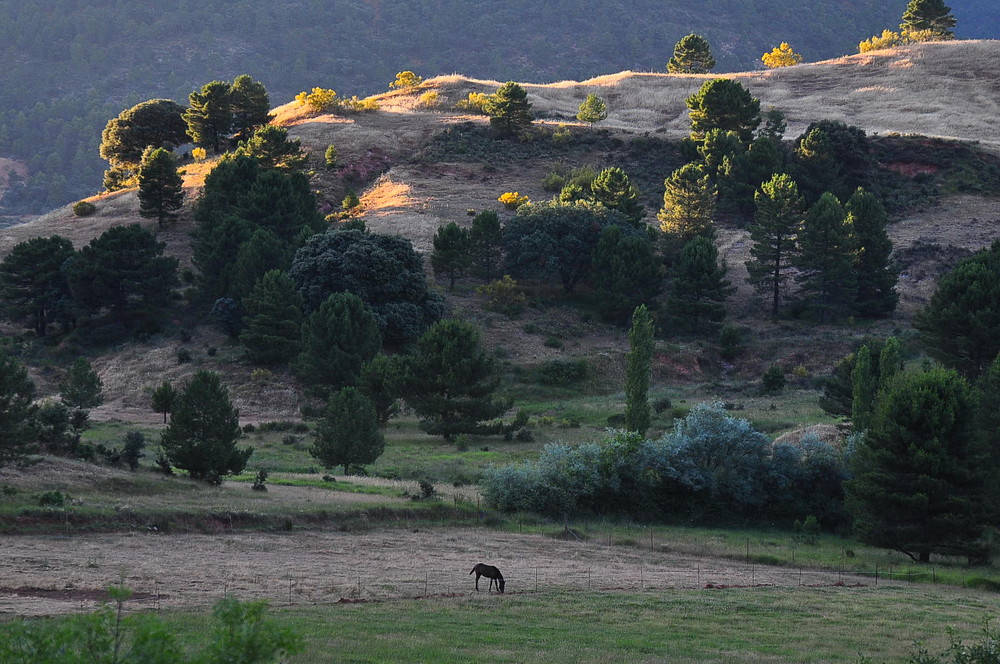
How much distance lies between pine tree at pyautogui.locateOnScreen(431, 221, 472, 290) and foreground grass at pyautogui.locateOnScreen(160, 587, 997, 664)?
60.0 m

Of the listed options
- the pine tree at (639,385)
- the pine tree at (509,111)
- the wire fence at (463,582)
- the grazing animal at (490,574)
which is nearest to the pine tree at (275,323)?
the pine tree at (639,385)

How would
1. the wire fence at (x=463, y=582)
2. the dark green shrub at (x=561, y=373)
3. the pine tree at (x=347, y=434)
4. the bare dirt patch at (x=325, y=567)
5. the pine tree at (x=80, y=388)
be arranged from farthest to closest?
1. the dark green shrub at (x=561, y=373)
2. the pine tree at (x=80, y=388)
3. the pine tree at (x=347, y=434)
4. the wire fence at (x=463, y=582)
5. the bare dirt patch at (x=325, y=567)

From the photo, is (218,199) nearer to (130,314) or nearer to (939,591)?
(130,314)

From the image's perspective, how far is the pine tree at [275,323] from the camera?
7419cm

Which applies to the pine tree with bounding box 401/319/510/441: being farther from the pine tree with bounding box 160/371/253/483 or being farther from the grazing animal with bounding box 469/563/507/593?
the grazing animal with bounding box 469/563/507/593

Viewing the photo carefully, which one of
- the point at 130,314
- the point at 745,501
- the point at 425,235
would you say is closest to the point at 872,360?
the point at 745,501

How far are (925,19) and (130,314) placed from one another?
12412 cm

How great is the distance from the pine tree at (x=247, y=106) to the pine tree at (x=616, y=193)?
4003 centimetres

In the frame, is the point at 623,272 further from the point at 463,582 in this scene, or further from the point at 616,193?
the point at 463,582

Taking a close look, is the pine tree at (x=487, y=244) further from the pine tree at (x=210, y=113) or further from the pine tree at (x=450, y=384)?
the pine tree at (x=210, y=113)

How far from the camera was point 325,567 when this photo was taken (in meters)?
29.2

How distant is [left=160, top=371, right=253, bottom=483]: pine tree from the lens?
133ft

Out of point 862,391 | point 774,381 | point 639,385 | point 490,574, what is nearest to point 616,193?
point 774,381

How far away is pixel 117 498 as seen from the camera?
35000mm
